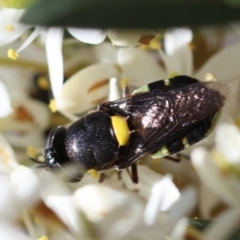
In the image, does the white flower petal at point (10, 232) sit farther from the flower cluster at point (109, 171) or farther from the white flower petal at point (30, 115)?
the white flower petal at point (30, 115)

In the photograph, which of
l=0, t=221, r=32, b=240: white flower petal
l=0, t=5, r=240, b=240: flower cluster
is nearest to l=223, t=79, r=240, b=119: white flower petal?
l=0, t=5, r=240, b=240: flower cluster

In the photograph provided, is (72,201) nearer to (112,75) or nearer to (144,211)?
(144,211)

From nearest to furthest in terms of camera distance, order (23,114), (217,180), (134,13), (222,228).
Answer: (134,13)
(222,228)
(217,180)
(23,114)

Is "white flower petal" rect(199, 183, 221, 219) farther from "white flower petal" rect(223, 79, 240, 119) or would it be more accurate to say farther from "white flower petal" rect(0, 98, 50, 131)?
"white flower petal" rect(0, 98, 50, 131)

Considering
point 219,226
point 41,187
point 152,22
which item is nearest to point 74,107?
point 41,187

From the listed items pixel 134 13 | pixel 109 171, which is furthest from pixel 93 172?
pixel 134 13

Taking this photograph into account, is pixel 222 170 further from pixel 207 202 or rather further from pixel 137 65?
pixel 137 65

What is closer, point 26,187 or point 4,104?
point 26,187
